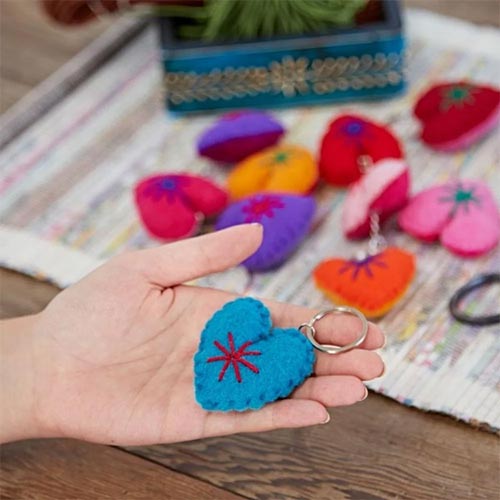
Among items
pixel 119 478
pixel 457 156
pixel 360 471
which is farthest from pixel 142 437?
pixel 457 156

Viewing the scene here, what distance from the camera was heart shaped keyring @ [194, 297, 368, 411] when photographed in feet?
2.74

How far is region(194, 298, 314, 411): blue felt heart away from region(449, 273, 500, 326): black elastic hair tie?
24 cm

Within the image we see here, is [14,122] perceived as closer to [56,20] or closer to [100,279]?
[56,20]

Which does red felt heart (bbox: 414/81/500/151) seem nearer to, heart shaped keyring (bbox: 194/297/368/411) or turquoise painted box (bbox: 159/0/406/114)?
turquoise painted box (bbox: 159/0/406/114)

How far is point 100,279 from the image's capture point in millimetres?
928

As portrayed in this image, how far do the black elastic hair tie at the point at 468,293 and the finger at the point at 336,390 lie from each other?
0.24 meters

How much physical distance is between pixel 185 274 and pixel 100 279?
0.29 feet

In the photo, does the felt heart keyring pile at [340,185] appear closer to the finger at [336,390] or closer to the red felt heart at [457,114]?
the red felt heart at [457,114]

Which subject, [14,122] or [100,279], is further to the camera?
[14,122]

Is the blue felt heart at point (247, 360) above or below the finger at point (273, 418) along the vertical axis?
above

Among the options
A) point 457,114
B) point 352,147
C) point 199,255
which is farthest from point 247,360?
point 457,114

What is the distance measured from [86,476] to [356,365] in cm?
31

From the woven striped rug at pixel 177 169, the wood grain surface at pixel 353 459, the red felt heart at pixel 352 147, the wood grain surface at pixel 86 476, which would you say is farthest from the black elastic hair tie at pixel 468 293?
the wood grain surface at pixel 86 476

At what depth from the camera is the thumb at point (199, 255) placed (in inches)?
35.7
